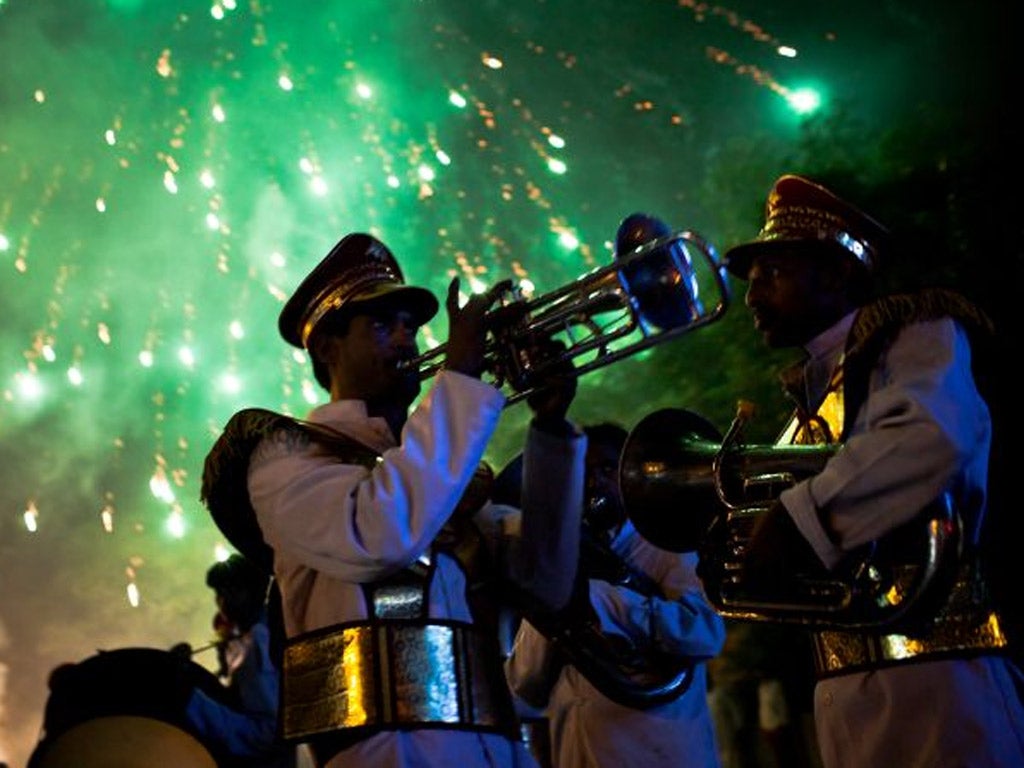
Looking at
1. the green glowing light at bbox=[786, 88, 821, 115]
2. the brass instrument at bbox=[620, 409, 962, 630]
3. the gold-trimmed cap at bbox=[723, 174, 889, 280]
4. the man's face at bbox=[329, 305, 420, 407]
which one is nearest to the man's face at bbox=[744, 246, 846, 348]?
the gold-trimmed cap at bbox=[723, 174, 889, 280]

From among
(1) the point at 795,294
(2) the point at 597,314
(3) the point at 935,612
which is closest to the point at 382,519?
(2) the point at 597,314

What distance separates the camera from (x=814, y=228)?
162 inches

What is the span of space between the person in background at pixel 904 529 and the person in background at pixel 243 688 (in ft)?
7.76

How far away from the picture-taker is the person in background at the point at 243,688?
565 centimetres

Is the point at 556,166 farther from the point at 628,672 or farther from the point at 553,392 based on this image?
the point at 553,392

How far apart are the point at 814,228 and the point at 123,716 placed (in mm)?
4103

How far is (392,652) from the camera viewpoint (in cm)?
294

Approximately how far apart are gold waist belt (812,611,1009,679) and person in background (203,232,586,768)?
1.02m

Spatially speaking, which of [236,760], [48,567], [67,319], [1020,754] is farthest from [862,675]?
[67,319]

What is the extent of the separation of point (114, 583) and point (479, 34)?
793 inches

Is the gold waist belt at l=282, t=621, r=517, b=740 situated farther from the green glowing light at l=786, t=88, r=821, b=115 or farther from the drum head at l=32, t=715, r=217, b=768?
the green glowing light at l=786, t=88, r=821, b=115

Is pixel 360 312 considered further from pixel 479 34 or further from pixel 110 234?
pixel 479 34

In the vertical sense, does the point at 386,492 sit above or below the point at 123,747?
above

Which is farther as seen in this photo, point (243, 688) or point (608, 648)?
point (243, 688)
